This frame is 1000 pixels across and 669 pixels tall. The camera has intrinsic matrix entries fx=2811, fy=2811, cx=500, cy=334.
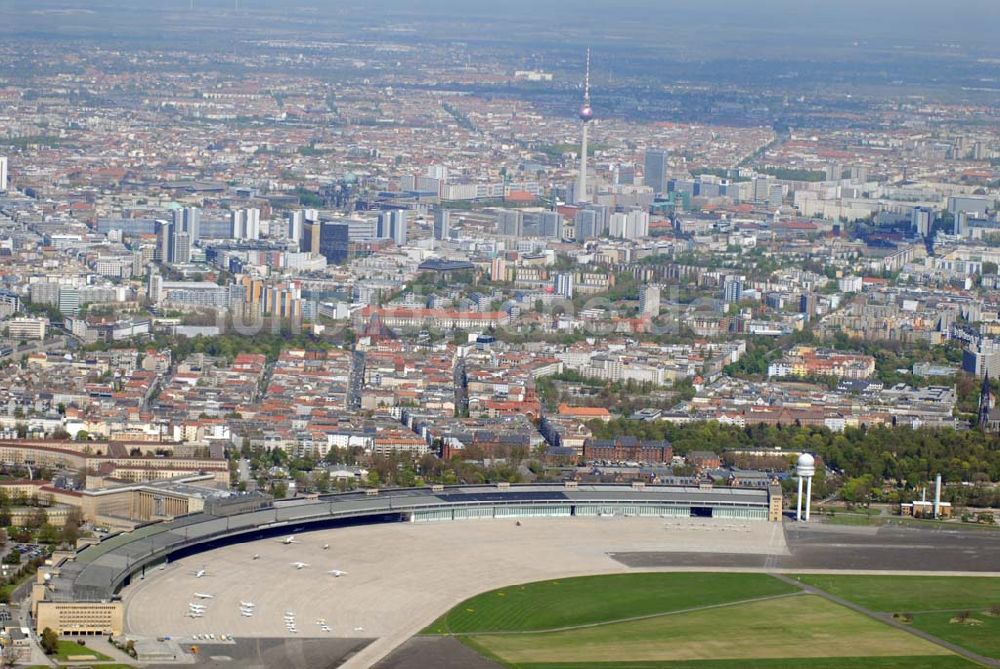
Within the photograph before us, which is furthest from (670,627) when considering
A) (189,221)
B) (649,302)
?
(189,221)

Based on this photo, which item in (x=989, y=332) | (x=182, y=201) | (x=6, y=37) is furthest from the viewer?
(x=6, y=37)

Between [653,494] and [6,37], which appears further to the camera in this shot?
[6,37]

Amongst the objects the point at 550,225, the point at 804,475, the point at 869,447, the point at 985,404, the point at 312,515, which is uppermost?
the point at 804,475

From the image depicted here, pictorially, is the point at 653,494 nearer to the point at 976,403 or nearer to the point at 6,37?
the point at 976,403

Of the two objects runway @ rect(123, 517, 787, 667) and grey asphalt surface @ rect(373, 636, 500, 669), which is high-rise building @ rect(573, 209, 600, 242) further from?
grey asphalt surface @ rect(373, 636, 500, 669)

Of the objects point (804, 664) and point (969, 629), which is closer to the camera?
point (804, 664)

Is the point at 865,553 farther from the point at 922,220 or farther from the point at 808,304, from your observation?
A: the point at 922,220

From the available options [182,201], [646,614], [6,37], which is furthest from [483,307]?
[6,37]

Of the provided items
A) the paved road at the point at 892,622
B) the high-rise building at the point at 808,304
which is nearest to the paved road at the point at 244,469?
the paved road at the point at 892,622
